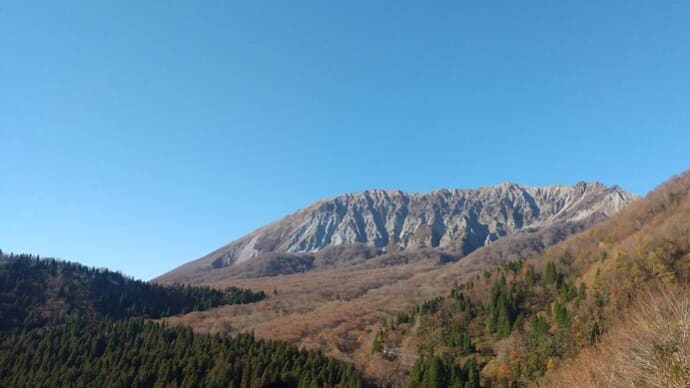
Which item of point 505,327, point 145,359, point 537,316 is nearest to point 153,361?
point 145,359

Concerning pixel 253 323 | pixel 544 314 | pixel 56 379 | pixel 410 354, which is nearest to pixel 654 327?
pixel 544 314

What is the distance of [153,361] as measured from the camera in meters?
113

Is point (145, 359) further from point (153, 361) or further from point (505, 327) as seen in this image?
point (505, 327)

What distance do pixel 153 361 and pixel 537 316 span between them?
95.2m

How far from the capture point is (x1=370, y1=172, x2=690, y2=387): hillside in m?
83.5

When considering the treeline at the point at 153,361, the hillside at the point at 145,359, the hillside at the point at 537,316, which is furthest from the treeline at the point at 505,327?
the treeline at the point at 153,361

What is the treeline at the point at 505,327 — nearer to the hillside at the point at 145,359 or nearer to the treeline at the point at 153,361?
the hillside at the point at 145,359

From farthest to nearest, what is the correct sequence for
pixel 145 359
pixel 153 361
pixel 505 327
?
pixel 145 359 < pixel 153 361 < pixel 505 327

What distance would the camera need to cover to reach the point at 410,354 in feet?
380

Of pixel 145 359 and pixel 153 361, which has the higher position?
pixel 145 359

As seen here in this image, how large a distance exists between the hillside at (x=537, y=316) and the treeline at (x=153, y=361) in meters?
21.6

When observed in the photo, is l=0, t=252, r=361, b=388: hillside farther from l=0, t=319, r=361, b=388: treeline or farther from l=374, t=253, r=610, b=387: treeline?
l=374, t=253, r=610, b=387: treeline

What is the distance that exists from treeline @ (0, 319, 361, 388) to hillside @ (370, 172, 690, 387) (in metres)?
21.6

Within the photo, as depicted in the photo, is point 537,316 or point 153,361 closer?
point 537,316
